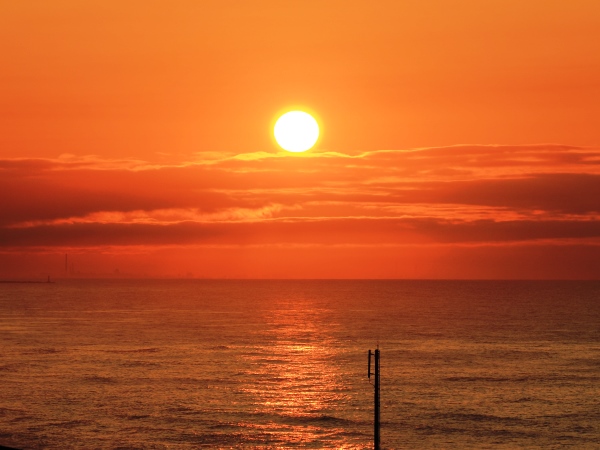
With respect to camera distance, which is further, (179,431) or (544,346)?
(544,346)

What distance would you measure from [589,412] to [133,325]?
113660 mm

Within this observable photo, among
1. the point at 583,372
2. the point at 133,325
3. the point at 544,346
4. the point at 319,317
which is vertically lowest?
the point at 583,372

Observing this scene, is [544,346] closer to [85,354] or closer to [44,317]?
[85,354]

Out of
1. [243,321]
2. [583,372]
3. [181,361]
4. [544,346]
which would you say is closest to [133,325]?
[243,321]

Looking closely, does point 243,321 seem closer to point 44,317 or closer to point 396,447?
point 44,317

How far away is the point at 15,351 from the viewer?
108 meters

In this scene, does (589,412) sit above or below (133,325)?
below

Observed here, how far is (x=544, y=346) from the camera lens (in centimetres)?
12275

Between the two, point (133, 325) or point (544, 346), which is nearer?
point (544, 346)

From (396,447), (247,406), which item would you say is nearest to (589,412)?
(396,447)

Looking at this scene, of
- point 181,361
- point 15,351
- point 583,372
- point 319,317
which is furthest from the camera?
point 319,317

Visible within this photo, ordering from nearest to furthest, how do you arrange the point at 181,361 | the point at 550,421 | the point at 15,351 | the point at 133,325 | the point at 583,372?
1. the point at 550,421
2. the point at 583,372
3. the point at 181,361
4. the point at 15,351
5. the point at 133,325

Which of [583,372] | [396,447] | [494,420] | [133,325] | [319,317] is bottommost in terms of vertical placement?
[396,447]

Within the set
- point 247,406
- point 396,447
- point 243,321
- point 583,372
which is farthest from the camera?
point 243,321
